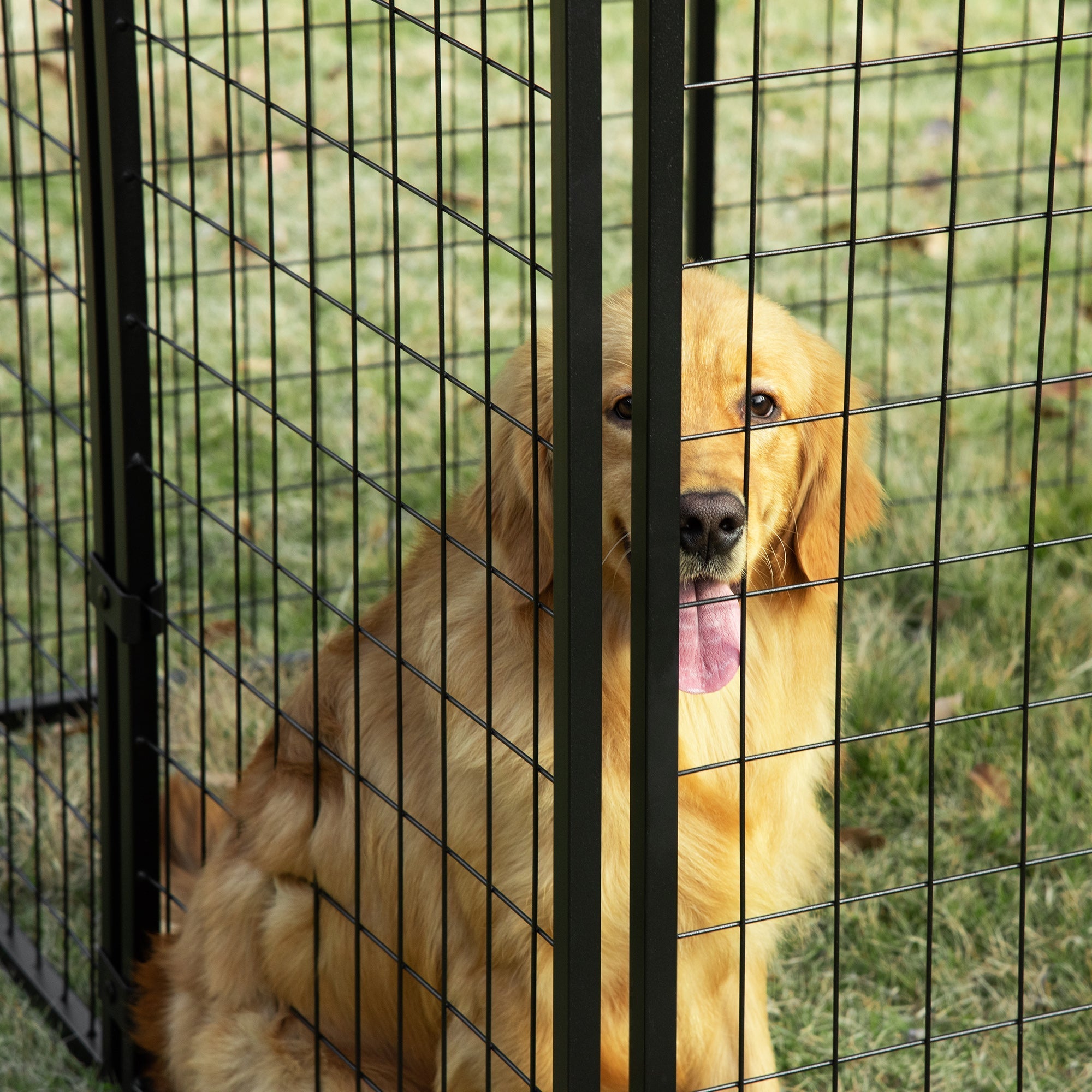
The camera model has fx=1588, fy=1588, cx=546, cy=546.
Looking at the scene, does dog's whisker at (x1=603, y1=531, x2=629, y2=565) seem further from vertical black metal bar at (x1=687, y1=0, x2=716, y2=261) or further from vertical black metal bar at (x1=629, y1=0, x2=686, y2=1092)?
vertical black metal bar at (x1=687, y1=0, x2=716, y2=261)

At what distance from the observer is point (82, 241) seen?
2414mm

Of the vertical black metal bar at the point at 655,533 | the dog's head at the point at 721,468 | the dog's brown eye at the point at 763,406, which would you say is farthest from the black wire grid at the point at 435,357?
the dog's brown eye at the point at 763,406

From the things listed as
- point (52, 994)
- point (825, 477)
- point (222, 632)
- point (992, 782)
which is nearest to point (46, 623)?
point (222, 632)

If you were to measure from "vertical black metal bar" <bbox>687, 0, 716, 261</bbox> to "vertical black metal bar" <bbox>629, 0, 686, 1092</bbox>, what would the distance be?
65.7 inches

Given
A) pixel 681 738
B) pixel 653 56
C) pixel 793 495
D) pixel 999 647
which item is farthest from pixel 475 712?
pixel 999 647

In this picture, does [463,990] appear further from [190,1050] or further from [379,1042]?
[190,1050]

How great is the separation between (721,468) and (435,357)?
297 centimetres

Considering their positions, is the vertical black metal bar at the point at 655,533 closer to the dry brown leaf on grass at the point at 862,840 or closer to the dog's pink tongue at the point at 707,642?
the dog's pink tongue at the point at 707,642

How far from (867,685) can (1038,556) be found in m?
0.79

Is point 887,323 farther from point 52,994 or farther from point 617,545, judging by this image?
point 52,994

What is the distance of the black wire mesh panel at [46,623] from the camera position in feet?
9.05

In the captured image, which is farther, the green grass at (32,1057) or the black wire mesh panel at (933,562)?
the green grass at (32,1057)

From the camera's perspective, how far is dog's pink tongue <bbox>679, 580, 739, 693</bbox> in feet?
6.33

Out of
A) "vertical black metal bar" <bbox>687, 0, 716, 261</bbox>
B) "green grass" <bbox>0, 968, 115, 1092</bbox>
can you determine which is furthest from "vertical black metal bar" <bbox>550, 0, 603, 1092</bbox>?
"vertical black metal bar" <bbox>687, 0, 716, 261</bbox>
